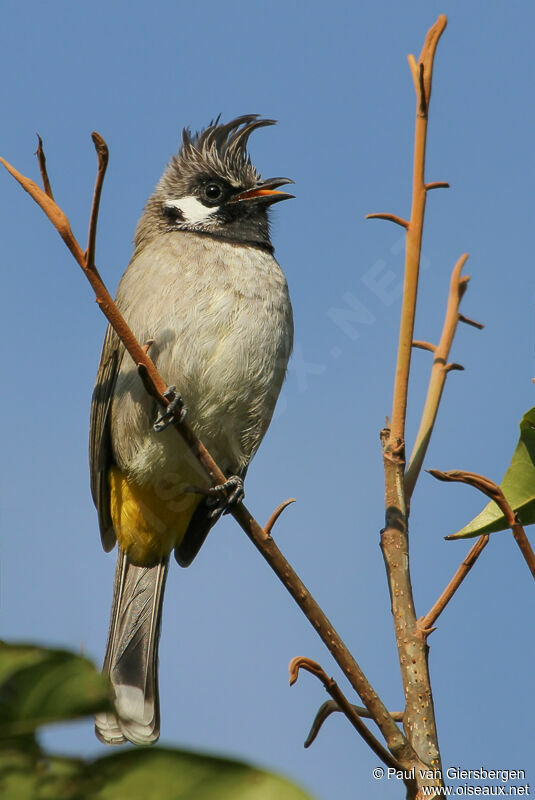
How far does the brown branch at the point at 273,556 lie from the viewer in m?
1.38

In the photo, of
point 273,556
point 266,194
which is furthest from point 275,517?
point 266,194

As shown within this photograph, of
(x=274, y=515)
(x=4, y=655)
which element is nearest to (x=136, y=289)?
(x=274, y=515)

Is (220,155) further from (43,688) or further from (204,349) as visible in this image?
(43,688)

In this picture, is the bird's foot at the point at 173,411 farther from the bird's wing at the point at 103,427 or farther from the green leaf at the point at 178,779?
the green leaf at the point at 178,779

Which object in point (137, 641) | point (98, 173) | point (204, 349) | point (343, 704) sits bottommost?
point (137, 641)

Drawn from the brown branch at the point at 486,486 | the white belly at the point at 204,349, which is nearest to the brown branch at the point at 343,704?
the brown branch at the point at 486,486

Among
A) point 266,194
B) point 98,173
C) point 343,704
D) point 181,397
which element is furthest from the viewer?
point 266,194

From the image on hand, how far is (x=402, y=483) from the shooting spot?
65.5 inches

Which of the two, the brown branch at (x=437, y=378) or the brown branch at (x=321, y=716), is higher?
the brown branch at (x=437, y=378)

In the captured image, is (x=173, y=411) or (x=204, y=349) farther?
(x=204, y=349)

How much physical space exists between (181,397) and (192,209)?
1.40 m

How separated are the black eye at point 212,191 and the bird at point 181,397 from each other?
0.21 meters

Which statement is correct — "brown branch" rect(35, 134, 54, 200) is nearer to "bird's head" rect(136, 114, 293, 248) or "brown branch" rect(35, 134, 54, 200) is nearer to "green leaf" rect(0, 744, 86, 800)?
"green leaf" rect(0, 744, 86, 800)

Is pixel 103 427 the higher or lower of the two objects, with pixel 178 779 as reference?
lower
